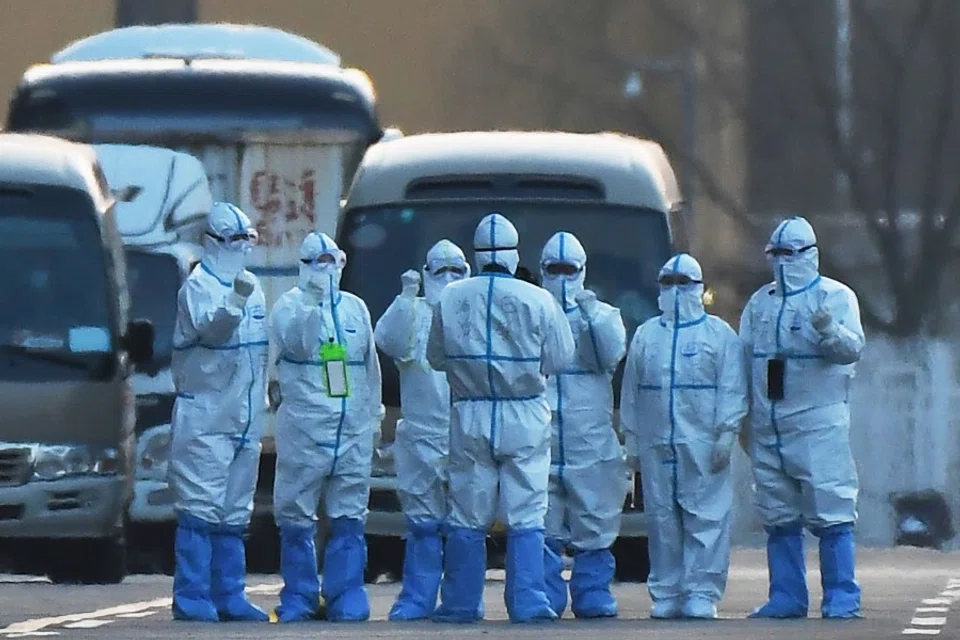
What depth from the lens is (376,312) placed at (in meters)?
19.6

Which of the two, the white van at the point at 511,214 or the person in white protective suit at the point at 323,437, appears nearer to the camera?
the person in white protective suit at the point at 323,437

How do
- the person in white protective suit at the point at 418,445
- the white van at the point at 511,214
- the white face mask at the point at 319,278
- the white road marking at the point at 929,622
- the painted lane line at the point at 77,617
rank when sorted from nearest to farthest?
the painted lane line at the point at 77,617 → the white road marking at the point at 929,622 → the white face mask at the point at 319,278 → the person in white protective suit at the point at 418,445 → the white van at the point at 511,214

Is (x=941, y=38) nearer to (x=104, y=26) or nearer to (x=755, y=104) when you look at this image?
→ (x=755, y=104)

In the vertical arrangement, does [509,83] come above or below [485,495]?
above

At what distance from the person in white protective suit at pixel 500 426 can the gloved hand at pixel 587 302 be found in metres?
0.95

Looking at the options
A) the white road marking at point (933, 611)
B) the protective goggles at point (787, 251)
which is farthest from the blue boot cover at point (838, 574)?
the protective goggles at point (787, 251)

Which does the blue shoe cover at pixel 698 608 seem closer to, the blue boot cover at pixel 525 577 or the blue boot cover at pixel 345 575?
the blue boot cover at pixel 525 577

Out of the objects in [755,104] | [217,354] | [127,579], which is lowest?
[127,579]

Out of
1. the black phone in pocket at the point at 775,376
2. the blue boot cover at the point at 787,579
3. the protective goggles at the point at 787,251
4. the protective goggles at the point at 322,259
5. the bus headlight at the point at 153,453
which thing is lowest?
the blue boot cover at the point at 787,579

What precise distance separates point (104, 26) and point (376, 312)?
2326 cm

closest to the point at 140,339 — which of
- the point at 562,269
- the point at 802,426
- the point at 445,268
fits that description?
the point at 445,268

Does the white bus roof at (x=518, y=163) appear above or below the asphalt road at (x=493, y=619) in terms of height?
above

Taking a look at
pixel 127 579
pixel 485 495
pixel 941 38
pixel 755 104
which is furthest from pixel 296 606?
pixel 755 104

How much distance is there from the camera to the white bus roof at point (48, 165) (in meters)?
19.5
